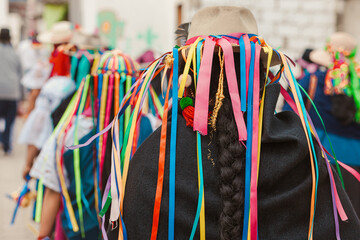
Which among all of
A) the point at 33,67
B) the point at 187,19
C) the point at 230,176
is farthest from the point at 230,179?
the point at 187,19

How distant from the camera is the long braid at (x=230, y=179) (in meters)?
1.63

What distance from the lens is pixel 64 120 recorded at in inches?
120

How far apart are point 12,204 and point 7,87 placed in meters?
3.02

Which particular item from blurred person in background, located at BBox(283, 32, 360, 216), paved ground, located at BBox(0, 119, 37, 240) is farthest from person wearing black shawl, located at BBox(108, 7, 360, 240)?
paved ground, located at BBox(0, 119, 37, 240)

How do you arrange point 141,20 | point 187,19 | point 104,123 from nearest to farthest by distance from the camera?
point 104,123 < point 187,19 < point 141,20

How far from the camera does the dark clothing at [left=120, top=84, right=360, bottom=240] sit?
5.46 ft

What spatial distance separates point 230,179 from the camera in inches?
64.8

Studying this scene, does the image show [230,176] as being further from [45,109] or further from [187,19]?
[187,19]

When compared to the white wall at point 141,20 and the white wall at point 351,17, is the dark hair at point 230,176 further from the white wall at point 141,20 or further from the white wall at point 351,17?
the white wall at point 141,20

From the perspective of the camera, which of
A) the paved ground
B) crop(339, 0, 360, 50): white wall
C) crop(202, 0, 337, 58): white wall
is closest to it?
the paved ground

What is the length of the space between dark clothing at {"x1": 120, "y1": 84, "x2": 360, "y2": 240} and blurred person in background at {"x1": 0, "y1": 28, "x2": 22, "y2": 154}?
22.9ft

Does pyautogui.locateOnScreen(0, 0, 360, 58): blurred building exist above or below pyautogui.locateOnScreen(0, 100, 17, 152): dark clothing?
above

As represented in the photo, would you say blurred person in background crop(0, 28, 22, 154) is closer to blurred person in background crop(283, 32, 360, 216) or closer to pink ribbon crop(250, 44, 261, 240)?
blurred person in background crop(283, 32, 360, 216)

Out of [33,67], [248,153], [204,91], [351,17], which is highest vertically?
[351,17]
